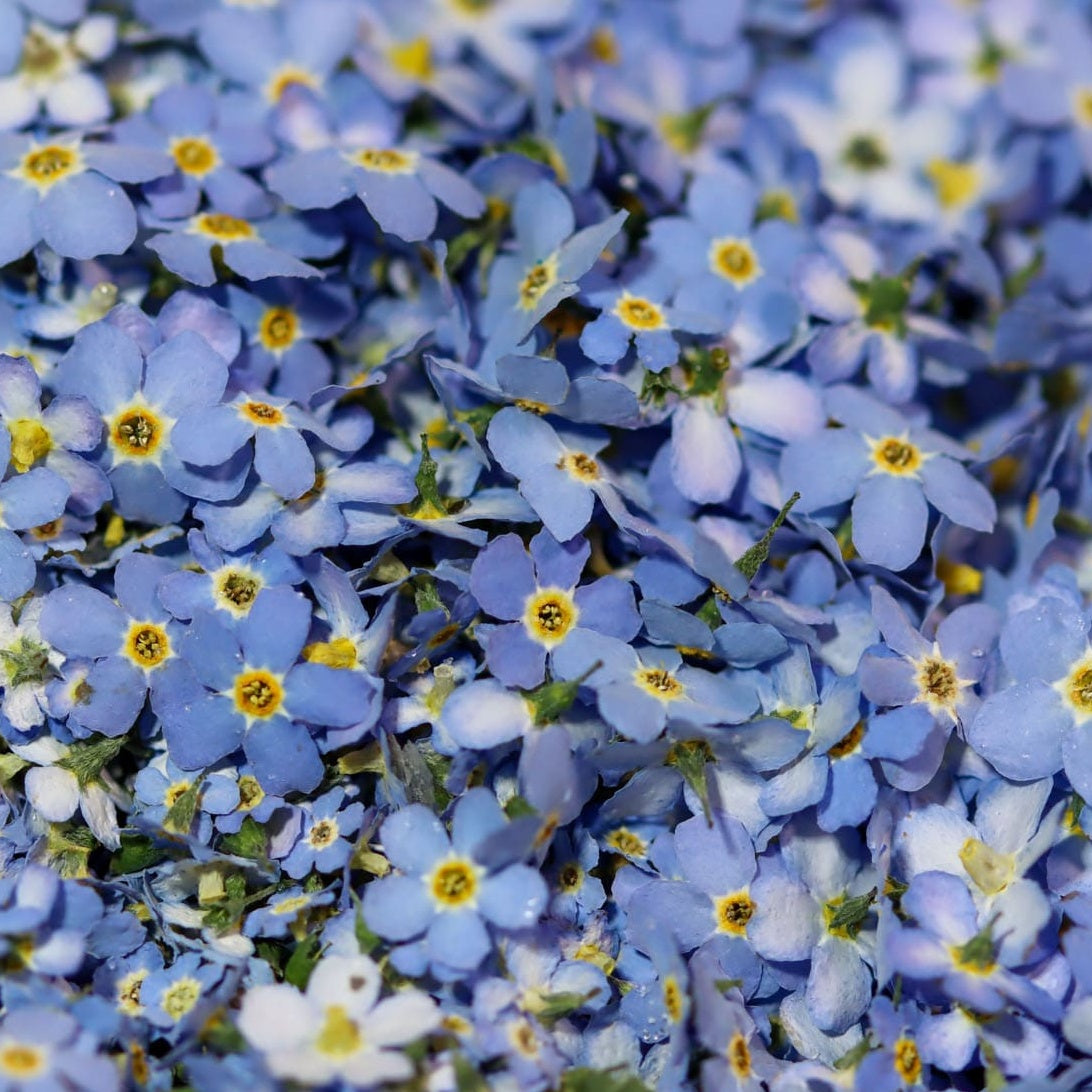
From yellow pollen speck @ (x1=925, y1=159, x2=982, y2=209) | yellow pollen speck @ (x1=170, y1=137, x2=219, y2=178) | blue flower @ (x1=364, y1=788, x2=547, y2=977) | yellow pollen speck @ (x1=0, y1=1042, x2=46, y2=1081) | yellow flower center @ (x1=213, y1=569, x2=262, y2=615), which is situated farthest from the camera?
yellow pollen speck @ (x1=925, y1=159, x2=982, y2=209)

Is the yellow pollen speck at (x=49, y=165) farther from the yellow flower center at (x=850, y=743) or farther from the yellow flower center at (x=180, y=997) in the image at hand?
the yellow flower center at (x=850, y=743)

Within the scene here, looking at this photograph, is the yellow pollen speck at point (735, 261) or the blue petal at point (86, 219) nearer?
the blue petal at point (86, 219)

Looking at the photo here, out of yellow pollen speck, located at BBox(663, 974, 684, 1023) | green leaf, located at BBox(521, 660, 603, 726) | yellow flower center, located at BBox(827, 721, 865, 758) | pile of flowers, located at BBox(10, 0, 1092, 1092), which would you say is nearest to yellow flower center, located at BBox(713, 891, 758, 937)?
pile of flowers, located at BBox(10, 0, 1092, 1092)

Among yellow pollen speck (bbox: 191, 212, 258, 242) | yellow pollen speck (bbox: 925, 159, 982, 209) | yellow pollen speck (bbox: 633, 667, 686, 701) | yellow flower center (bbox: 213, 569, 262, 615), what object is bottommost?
yellow flower center (bbox: 213, 569, 262, 615)

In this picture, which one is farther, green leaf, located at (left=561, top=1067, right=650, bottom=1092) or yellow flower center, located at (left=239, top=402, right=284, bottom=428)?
yellow flower center, located at (left=239, top=402, right=284, bottom=428)

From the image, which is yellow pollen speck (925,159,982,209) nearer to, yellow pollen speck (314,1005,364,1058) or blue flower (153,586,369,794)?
blue flower (153,586,369,794)

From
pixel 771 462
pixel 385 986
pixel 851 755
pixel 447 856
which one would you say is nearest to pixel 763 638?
pixel 851 755

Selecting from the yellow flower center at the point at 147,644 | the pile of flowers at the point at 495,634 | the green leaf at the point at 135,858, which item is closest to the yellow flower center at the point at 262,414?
the pile of flowers at the point at 495,634
